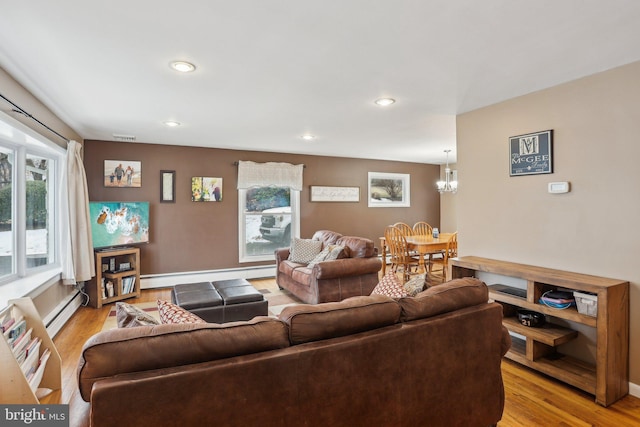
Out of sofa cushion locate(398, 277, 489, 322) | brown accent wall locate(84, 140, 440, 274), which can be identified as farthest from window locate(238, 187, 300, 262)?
sofa cushion locate(398, 277, 489, 322)

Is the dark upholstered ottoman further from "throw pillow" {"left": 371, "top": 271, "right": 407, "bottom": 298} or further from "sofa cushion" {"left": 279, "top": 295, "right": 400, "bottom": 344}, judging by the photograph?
"sofa cushion" {"left": 279, "top": 295, "right": 400, "bottom": 344}

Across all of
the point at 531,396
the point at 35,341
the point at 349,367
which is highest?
the point at 349,367

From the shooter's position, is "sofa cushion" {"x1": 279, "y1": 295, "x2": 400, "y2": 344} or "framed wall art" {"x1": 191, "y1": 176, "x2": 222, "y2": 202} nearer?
"sofa cushion" {"x1": 279, "y1": 295, "x2": 400, "y2": 344}

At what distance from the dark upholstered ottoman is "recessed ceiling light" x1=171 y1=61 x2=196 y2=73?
197 cm

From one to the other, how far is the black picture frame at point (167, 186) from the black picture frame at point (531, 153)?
4.53 metres

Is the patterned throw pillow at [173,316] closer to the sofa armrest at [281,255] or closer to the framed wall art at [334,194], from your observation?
the sofa armrest at [281,255]

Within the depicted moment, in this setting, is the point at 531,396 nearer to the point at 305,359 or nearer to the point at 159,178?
the point at 305,359

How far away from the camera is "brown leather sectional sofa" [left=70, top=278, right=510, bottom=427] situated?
1.17 meters

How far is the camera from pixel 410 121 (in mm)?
3926

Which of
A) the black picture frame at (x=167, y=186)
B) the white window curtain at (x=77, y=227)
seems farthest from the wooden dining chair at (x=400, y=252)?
the white window curtain at (x=77, y=227)

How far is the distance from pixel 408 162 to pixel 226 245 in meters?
4.13

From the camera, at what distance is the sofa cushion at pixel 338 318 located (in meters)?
1.45

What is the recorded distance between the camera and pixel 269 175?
5887 mm

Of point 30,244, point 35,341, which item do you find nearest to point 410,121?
point 35,341
